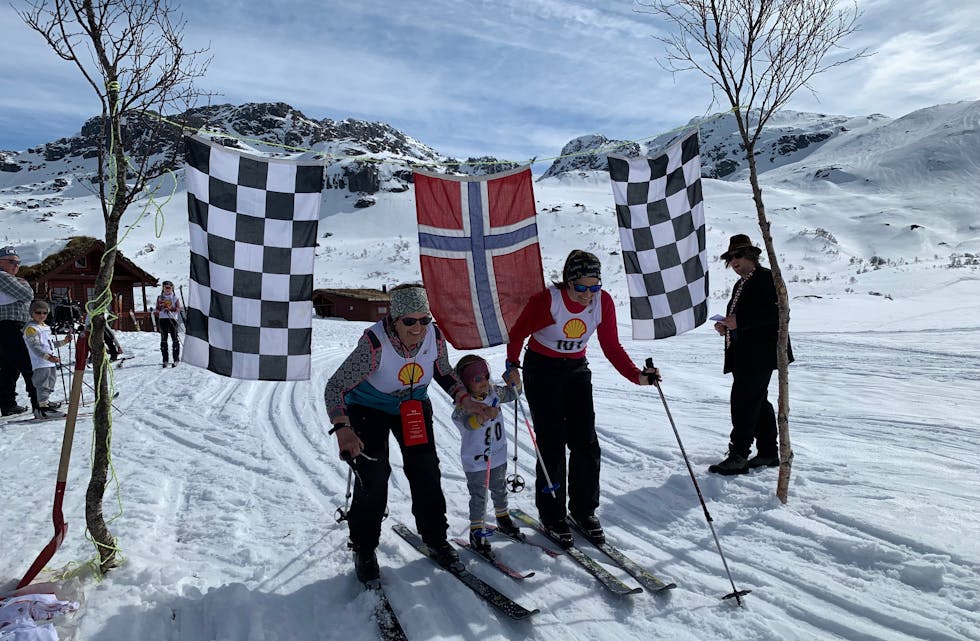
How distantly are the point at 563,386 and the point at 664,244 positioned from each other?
191 centimetres

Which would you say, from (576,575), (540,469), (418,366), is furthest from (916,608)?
(418,366)

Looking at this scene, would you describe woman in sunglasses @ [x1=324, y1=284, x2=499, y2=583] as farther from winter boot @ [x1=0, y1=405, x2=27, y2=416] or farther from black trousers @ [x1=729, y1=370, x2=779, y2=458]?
winter boot @ [x1=0, y1=405, x2=27, y2=416]

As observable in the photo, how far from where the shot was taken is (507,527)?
172 inches

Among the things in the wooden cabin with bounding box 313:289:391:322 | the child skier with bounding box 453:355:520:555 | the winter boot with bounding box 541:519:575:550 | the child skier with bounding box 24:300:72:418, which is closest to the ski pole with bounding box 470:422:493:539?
the child skier with bounding box 453:355:520:555

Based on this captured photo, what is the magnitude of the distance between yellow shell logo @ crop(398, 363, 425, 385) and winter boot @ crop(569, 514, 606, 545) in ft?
5.48

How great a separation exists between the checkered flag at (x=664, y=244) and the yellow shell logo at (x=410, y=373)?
7.48 ft

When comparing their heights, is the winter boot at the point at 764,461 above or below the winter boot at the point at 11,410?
above

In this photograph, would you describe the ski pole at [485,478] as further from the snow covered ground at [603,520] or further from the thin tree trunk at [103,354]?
the thin tree trunk at [103,354]

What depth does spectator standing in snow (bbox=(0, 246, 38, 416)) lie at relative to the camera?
706 centimetres

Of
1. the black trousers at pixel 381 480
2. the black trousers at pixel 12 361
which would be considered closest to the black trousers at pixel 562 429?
the black trousers at pixel 381 480

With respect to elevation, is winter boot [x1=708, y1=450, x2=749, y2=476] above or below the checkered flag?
below

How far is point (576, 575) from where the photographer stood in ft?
12.4

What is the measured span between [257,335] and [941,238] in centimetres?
6061

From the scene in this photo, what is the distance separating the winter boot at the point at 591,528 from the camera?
4184mm
